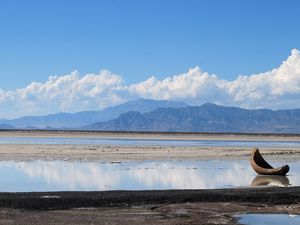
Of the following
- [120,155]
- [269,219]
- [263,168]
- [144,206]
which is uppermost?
[120,155]

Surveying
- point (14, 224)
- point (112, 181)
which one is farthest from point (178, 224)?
point (112, 181)

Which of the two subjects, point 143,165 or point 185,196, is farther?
point 143,165

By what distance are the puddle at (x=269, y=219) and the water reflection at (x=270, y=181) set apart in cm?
849

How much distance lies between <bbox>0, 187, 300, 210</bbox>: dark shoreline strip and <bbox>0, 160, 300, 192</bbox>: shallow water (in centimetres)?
354

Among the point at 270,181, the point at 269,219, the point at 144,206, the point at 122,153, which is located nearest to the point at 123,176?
the point at 270,181

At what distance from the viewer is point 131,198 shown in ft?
58.9

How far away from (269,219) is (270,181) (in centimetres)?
1118

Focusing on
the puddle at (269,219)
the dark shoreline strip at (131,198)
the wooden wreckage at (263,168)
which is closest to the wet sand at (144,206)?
the dark shoreline strip at (131,198)

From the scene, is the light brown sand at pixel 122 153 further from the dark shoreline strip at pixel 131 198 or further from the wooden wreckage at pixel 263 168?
the dark shoreline strip at pixel 131 198

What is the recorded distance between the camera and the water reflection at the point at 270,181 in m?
25.0

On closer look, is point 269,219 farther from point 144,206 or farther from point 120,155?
point 120,155

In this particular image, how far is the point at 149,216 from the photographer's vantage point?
1545 cm

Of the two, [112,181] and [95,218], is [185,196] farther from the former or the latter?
[112,181]

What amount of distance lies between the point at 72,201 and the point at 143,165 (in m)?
17.8
